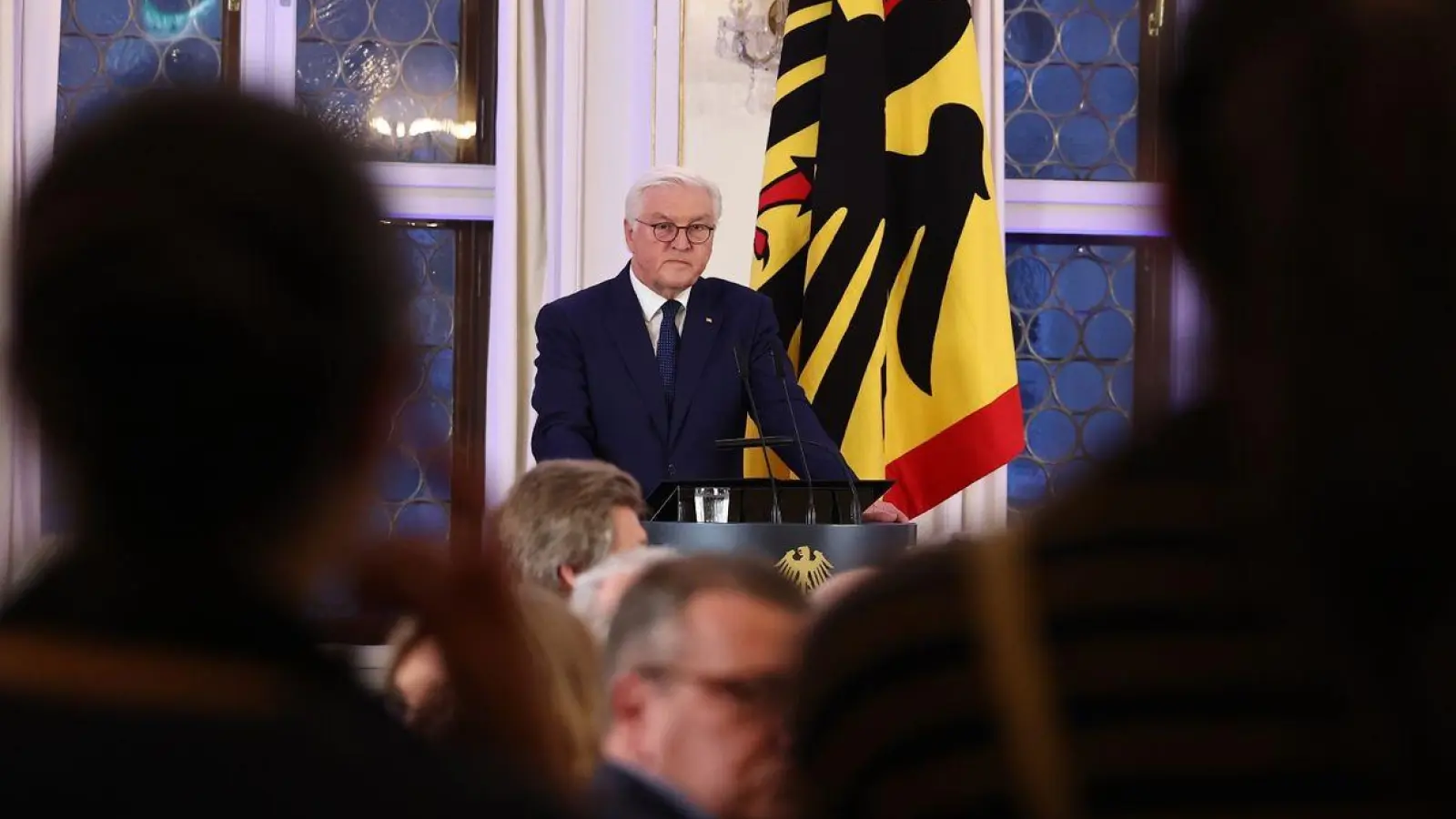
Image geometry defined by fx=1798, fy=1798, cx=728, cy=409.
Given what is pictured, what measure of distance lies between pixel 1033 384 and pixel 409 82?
9.39 feet

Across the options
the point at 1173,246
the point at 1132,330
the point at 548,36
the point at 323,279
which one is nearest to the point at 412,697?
the point at 323,279

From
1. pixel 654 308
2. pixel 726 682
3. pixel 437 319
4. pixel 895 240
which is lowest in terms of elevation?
pixel 726 682

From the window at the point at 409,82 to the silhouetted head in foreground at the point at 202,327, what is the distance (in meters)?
6.30

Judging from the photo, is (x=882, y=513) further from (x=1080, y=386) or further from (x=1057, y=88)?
(x=1057, y=88)

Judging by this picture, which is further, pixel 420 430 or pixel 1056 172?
pixel 1056 172

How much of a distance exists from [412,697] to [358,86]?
6.12 m

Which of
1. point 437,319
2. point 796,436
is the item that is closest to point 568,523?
point 796,436

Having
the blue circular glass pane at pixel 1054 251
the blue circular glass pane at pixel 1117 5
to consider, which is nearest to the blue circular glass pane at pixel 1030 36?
the blue circular glass pane at pixel 1117 5

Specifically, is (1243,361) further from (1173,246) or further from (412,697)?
(412,697)

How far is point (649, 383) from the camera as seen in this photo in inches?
207

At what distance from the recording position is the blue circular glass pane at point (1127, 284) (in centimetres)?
768

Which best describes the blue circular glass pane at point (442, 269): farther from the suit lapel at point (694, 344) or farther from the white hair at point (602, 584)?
the white hair at point (602, 584)

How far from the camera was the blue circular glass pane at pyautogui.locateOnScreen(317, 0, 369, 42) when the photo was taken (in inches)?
282

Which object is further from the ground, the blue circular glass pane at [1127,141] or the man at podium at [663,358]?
the blue circular glass pane at [1127,141]
